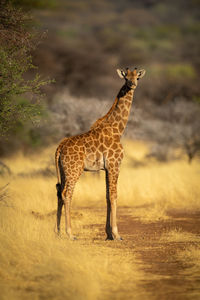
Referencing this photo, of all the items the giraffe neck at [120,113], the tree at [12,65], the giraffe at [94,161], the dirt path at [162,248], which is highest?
the tree at [12,65]

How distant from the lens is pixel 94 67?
38.0 meters

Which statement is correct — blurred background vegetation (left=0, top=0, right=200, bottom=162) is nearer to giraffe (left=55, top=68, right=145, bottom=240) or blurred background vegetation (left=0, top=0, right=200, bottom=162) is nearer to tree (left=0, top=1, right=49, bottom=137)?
tree (left=0, top=1, right=49, bottom=137)

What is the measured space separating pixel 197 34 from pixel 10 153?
41.2 metres

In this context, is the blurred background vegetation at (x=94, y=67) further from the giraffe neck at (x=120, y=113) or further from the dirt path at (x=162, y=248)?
the dirt path at (x=162, y=248)

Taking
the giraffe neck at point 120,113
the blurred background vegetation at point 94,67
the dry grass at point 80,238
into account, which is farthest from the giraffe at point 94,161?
the blurred background vegetation at point 94,67

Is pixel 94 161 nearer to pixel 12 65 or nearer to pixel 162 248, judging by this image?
pixel 162 248

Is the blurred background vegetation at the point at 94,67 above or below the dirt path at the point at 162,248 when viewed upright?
above

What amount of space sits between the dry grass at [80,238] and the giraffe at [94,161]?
533mm

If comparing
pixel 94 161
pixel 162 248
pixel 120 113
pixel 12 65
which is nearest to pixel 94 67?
pixel 12 65

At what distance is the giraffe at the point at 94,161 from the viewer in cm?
928

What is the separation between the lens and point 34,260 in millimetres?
7004

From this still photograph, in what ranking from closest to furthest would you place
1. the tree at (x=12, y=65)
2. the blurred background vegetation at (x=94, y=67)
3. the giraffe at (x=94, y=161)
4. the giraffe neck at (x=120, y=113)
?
the giraffe at (x=94, y=161)
the giraffe neck at (x=120, y=113)
the tree at (x=12, y=65)
the blurred background vegetation at (x=94, y=67)

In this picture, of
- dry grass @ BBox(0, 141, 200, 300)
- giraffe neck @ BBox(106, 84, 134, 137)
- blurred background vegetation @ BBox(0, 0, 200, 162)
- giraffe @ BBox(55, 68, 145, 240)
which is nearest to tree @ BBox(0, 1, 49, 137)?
blurred background vegetation @ BBox(0, 0, 200, 162)

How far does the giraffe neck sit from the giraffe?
24mm
